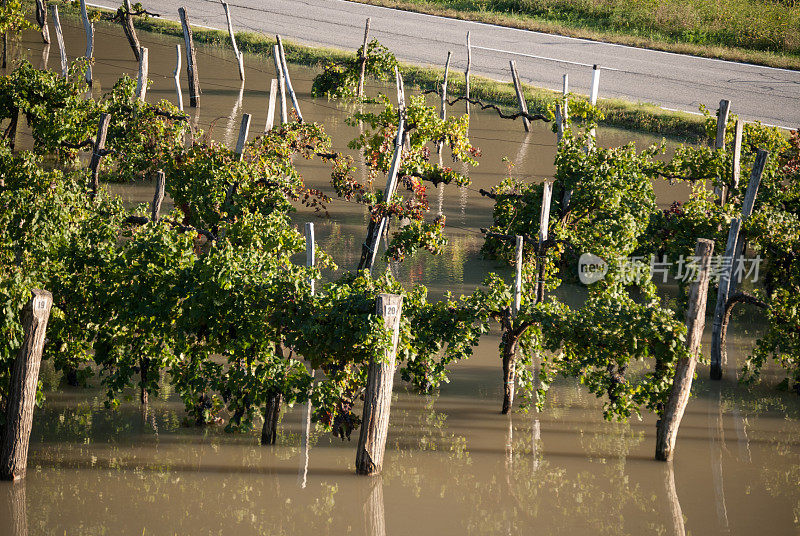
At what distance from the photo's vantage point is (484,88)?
69.6 feet

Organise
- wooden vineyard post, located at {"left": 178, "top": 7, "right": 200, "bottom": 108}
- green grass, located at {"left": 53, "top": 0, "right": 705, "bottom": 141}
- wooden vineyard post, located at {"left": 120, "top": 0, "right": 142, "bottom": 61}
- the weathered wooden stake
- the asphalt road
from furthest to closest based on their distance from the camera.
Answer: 1. the asphalt road
2. wooden vineyard post, located at {"left": 120, "top": 0, "right": 142, "bottom": 61}
3. green grass, located at {"left": 53, "top": 0, "right": 705, "bottom": 141}
4. wooden vineyard post, located at {"left": 178, "top": 7, "right": 200, "bottom": 108}
5. the weathered wooden stake

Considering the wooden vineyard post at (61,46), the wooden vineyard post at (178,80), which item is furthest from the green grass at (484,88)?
the wooden vineyard post at (61,46)

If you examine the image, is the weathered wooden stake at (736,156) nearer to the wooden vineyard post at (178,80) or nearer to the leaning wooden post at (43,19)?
the wooden vineyard post at (178,80)

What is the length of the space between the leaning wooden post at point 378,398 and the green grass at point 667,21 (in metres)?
21.0

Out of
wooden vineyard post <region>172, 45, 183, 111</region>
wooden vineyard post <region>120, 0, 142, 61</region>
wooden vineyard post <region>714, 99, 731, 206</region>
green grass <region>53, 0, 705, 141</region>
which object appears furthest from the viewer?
wooden vineyard post <region>120, 0, 142, 61</region>

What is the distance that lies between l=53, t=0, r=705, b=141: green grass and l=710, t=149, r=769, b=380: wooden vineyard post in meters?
8.53

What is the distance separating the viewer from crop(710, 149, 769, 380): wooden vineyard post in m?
9.91

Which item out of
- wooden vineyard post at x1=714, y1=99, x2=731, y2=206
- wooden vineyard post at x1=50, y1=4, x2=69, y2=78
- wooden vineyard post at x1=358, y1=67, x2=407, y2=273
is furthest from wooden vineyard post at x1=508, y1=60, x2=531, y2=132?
wooden vineyard post at x1=50, y1=4, x2=69, y2=78

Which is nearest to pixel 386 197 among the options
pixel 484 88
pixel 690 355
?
pixel 690 355

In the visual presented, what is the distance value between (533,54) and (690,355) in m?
18.1

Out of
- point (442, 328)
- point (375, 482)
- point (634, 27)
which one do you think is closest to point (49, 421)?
A: point (375, 482)

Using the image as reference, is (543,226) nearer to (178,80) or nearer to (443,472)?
(443,472)

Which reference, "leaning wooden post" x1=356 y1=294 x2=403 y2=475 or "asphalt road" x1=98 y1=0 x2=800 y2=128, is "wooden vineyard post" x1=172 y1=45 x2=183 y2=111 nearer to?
"asphalt road" x1=98 y1=0 x2=800 y2=128

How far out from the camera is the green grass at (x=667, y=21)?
25.9 metres
